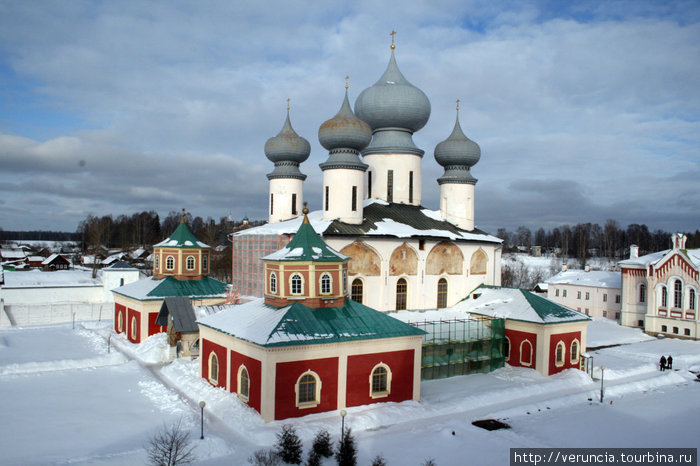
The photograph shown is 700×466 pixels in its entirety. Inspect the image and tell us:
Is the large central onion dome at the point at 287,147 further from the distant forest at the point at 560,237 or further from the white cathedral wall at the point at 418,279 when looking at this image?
the distant forest at the point at 560,237

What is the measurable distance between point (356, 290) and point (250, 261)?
590 centimetres

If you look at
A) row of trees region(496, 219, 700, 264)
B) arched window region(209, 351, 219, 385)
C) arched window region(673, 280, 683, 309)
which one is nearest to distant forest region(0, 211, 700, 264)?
row of trees region(496, 219, 700, 264)

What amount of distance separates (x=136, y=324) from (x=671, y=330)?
27.2 metres

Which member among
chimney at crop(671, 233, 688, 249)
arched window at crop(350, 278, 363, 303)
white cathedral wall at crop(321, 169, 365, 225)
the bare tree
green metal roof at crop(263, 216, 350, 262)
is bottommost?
the bare tree

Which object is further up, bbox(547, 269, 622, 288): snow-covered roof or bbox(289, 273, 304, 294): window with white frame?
bbox(289, 273, 304, 294): window with white frame

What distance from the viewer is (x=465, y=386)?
17.1m

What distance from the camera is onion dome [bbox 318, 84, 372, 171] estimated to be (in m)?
21.2

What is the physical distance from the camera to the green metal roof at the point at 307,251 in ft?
49.3

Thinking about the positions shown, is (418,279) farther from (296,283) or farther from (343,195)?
(296,283)

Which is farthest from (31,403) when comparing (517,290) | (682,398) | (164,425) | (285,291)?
(682,398)

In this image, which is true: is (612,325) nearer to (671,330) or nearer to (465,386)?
(671,330)

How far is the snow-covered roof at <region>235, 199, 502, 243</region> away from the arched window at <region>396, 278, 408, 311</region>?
2.05 m

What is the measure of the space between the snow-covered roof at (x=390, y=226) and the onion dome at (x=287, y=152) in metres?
3.61

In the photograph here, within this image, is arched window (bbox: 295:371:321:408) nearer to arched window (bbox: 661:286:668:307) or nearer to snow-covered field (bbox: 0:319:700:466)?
snow-covered field (bbox: 0:319:700:466)
